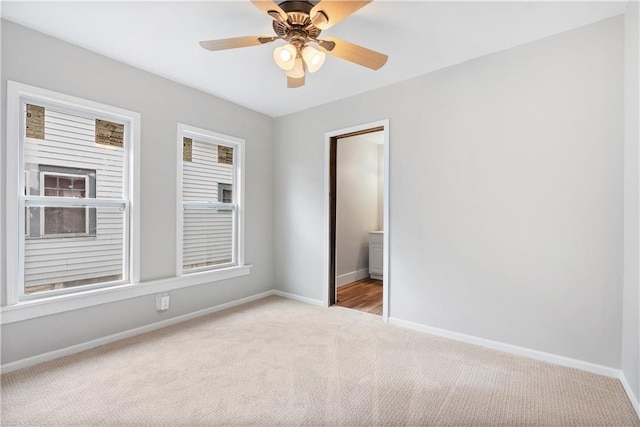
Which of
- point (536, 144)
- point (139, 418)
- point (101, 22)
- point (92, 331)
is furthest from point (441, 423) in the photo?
point (101, 22)

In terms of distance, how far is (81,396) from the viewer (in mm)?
1922

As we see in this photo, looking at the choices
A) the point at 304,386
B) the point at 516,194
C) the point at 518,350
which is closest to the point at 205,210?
the point at 304,386

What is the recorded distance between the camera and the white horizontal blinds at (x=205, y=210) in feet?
11.2

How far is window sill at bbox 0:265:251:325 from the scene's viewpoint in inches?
88.0

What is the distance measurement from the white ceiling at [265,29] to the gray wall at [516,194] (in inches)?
9.3

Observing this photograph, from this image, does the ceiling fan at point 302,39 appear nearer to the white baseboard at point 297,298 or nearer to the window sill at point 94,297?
the window sill at point 94,297

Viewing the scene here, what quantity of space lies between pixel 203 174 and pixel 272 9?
2.24 meters

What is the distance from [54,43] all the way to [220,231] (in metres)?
2.25

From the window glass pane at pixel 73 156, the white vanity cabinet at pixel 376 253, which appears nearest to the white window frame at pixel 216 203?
the window glass pane at pixel 73 156

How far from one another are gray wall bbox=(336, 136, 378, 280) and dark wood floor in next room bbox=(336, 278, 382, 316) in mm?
300

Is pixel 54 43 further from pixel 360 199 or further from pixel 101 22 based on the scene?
pixel 360 199

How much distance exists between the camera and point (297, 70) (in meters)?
2.24

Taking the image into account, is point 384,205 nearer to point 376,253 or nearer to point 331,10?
point 331,10

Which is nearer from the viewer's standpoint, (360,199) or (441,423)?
(441,423)
